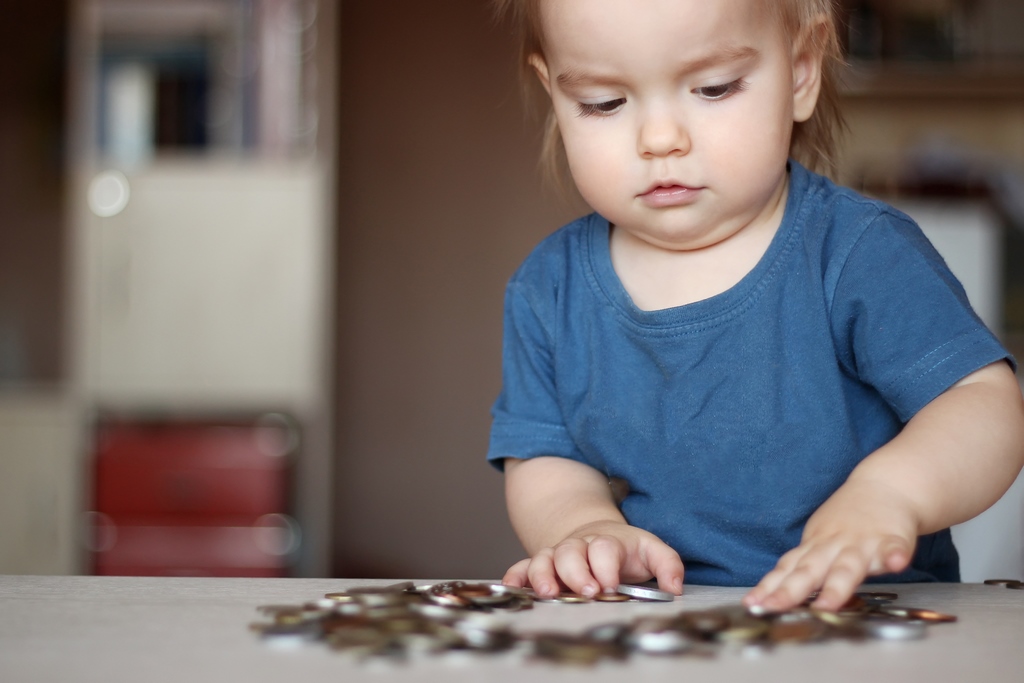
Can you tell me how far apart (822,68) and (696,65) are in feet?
0.81

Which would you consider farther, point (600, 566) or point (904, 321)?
point (904, 321)

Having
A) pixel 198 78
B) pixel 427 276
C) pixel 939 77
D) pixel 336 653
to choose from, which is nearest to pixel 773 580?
pixel 336 653

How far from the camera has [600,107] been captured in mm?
825

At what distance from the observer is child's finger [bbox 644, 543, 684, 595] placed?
66cm

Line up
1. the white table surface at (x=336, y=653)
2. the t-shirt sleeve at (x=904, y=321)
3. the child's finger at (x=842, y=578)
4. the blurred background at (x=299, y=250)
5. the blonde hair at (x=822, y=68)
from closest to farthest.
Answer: the white table surface at (x=336, y=653) < the child's finger at (x=842, y=578) < the t-shirt sleeve at (x=904, y=321) < the blonde hair at (x=822, y=68) < the blurred background at (x=299, y=250)

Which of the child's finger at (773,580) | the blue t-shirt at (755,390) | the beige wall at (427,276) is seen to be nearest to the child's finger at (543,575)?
the child's finger at (773,580)

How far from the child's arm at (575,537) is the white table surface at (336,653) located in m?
0.07

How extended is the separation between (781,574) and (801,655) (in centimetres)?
13

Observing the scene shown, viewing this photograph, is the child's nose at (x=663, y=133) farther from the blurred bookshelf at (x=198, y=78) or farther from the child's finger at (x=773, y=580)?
the blurred bookshelf at (x=198, y=78)

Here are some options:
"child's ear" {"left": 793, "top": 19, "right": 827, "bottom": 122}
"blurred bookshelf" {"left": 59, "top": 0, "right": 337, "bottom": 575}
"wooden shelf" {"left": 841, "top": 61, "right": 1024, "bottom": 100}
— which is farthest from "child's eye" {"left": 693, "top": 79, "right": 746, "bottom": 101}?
"wooden shelf" {"left": 841, "top": 61, "right": 1024, "bottom": 100}

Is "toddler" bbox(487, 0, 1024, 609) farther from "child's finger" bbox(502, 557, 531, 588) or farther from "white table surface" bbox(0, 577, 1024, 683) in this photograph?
"white table surface" bbox(0, 577, 1024, 683)

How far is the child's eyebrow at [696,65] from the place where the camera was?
769mm

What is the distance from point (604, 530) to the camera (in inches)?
29.4

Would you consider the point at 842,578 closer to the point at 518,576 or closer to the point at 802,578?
the point at 802,578
